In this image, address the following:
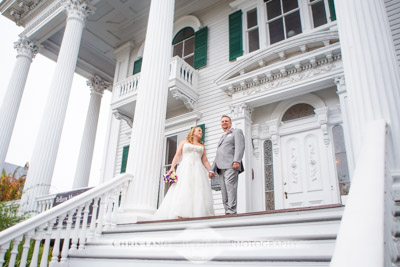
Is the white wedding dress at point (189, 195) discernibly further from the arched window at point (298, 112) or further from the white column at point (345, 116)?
the arched window at point (298, 112)

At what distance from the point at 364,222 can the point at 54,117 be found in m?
8.19

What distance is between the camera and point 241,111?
750 centimetres

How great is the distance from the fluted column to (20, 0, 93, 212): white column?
12.6 ft

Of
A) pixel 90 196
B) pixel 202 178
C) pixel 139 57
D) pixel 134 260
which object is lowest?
pixel 134 260

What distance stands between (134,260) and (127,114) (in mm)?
6709

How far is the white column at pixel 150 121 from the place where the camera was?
478 cm

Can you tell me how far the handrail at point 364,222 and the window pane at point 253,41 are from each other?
6975 millimetres

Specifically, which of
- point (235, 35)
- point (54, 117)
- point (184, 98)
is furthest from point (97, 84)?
point (235, 35)

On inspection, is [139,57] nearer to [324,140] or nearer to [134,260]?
[324,140]

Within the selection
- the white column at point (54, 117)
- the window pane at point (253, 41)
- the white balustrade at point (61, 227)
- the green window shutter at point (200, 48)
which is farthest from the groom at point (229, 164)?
the white column at point (54, 117)

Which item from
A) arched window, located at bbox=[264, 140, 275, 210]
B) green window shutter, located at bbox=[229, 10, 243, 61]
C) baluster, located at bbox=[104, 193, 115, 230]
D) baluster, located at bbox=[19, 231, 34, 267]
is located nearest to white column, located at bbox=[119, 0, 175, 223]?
baluster, located at bbox=[104, 193, 115, 230]

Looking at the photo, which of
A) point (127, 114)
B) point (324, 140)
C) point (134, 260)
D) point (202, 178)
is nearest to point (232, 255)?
point (134, 260)

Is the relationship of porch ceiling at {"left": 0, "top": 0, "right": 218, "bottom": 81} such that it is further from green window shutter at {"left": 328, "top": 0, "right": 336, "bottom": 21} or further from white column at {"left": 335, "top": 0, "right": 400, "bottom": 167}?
white column at {"left": 335, "top": 0, "right": 400, "bottom": 167}

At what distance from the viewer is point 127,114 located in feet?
30.5
